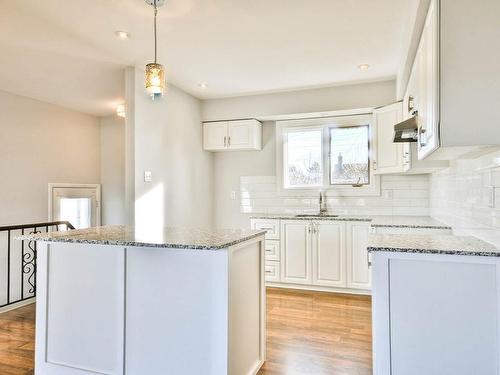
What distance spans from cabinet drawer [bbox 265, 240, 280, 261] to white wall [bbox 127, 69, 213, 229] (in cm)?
105

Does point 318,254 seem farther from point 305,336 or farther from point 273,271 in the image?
point 305,336

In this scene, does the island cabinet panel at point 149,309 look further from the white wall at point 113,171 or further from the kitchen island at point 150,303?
the white wall at point 113,171

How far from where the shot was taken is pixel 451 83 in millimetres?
1622

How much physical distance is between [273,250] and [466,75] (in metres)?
3.08

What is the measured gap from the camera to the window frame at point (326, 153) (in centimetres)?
443

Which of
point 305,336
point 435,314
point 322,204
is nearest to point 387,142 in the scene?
point 322,204

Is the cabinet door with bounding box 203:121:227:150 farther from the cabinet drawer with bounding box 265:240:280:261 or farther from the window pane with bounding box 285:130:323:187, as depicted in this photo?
the cabinet drawer with bounding box 265:240:280:261

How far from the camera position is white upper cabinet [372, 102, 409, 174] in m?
3.70

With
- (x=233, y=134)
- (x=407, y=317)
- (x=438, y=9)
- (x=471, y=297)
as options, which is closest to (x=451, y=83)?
(x=438, y=9)

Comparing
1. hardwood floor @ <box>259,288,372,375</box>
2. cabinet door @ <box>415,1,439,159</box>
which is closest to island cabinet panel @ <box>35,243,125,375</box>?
hardwood floor @ <box>259,288,372,375</box>

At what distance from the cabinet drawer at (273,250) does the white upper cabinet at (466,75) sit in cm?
285

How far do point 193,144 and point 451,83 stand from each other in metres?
3.45

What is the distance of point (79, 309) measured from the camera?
7.11ft

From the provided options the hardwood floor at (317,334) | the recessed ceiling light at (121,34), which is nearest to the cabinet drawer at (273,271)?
the hardwood floor at (317,334)
